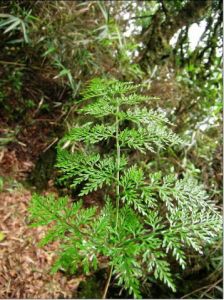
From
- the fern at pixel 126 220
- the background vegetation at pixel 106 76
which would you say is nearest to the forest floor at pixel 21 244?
the background vegetation at pixel 106 76

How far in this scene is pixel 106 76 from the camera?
2682mm

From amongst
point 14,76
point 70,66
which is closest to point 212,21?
point 70,66

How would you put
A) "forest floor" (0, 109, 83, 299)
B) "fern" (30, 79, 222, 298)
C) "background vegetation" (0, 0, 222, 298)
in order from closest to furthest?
"fern" (30, 79, 222, 298) < "forest floor" (0, 109, 83, 299) < "background vegetation" (0, 0, 222, 298)

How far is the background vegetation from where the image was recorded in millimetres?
2488

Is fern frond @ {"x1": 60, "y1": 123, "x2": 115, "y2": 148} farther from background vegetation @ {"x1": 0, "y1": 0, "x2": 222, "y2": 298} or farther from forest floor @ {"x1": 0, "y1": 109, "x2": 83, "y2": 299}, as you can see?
background vegetation @ {"x1": 0, "y1": 0, "x2": 222, "y2": 298}

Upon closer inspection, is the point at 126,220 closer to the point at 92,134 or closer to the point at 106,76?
the point at 92,134

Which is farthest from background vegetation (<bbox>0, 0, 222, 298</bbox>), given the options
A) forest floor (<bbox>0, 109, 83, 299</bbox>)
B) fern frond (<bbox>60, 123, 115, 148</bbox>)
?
fern frond (<bbox>60, 123, 115, 148</bbox>)

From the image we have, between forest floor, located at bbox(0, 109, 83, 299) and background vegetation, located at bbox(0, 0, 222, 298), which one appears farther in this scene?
background vegetation, located at bbox(0, 0, 222, 298)

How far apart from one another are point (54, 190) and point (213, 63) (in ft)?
6.02

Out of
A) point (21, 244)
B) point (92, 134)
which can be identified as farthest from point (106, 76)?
point (92, 134)

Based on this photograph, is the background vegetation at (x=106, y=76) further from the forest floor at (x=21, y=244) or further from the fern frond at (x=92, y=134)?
the fern frond at (x=92, y=134)

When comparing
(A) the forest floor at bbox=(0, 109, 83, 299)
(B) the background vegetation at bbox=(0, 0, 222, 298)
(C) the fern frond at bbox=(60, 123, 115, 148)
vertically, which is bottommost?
(A) the forest floor at bbox=(0, 109, 83, 299)

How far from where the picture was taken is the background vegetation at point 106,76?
8.16 ft

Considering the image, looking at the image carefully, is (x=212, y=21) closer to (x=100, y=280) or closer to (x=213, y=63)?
(x=213, y=63)
